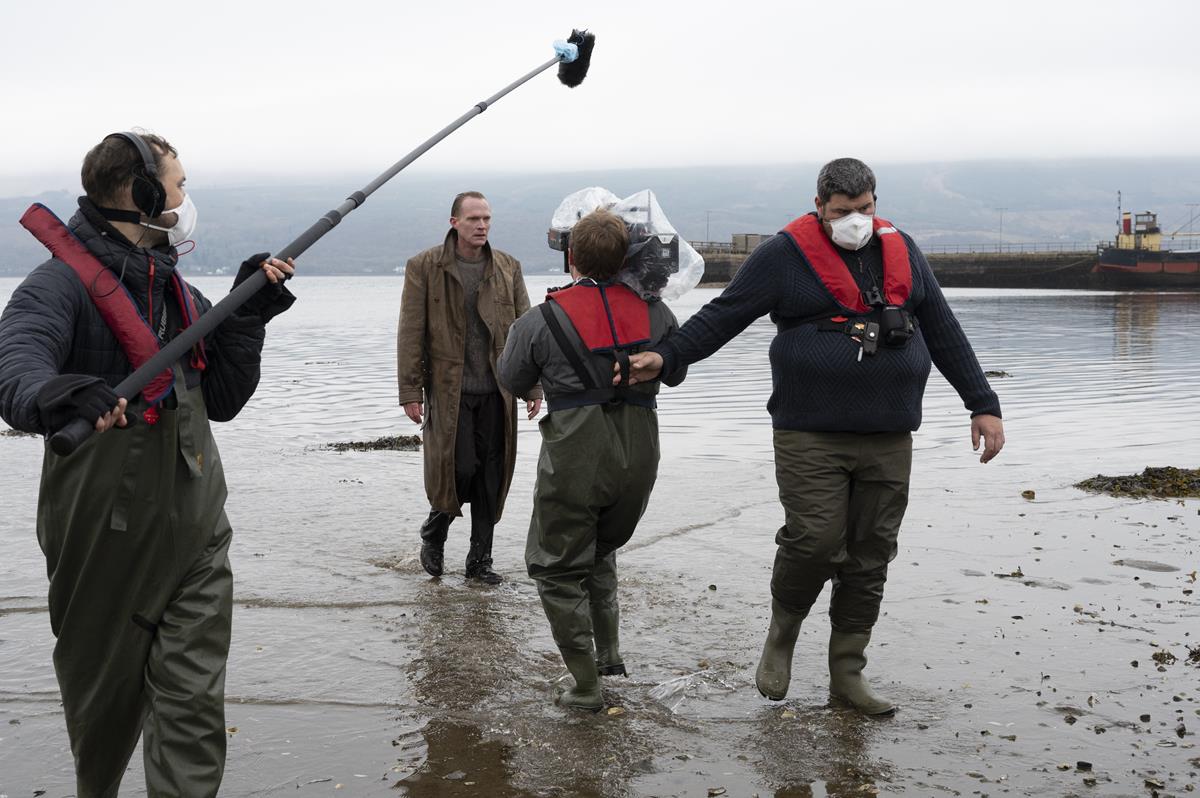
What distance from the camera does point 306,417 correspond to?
56.8 ft

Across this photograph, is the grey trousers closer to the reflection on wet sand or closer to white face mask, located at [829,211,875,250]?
the reflection on wet sand

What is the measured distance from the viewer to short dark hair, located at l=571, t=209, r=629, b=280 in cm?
487

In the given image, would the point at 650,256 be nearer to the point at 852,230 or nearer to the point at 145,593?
the point at 852,230

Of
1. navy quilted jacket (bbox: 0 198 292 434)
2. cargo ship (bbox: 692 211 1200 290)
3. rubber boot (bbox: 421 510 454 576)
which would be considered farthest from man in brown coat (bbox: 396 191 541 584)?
cargo ship (bbox: 692 211 1200 290)

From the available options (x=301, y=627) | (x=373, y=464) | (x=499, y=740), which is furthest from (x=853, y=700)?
(x=373, y=464)

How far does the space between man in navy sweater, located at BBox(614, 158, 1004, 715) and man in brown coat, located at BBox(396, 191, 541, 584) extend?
228cm

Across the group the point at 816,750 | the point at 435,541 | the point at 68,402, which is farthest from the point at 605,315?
the point at 435,541

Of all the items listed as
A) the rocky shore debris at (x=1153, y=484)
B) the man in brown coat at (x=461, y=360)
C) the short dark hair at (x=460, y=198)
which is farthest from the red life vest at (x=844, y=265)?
the rocky shore debris at (x=1153, y=484)

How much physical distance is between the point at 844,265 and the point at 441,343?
2862 mm

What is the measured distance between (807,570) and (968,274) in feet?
285

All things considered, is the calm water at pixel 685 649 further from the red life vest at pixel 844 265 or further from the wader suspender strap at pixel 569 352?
the red life vest at pixel 844 265

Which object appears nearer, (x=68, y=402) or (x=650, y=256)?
(x=68, y=402)

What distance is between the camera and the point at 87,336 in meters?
3.37

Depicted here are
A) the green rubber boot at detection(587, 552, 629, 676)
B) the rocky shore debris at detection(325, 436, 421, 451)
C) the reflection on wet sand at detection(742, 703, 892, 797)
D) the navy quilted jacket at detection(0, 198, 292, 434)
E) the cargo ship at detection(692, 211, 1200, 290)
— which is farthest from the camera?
the cargo ship at detection(692, 211, 1200, 290)
